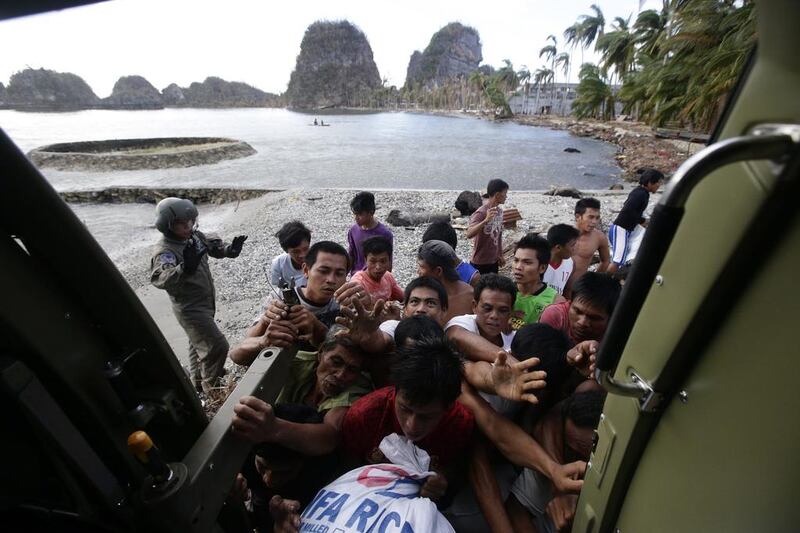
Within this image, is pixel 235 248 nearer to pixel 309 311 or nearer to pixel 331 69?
pixel 309 311

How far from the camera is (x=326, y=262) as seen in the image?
8.89 feet

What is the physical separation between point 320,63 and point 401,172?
343ft

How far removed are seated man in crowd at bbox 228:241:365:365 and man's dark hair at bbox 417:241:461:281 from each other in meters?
0.87

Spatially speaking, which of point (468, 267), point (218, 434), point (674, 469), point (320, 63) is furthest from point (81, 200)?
point (320, 63)

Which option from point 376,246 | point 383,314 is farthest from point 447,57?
point 383,314

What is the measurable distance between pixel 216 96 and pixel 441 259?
5344 inches

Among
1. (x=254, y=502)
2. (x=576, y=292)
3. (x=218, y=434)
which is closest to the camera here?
(x=218, y=434)

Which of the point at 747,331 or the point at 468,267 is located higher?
the point at 747,331

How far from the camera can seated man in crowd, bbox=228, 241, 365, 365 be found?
1859mm

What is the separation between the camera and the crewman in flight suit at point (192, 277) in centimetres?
351

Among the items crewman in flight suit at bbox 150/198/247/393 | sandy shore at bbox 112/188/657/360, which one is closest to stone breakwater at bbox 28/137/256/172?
sandy shore at bbox 112/188/657/360

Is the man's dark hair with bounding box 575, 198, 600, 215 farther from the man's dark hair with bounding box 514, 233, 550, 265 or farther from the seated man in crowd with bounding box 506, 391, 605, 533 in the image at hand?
the seated man in crowd with bounding box 506, 391, 605, 533

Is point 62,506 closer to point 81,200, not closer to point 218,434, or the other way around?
point 218,434

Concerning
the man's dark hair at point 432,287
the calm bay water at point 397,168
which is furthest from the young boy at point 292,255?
the calm bay water at point 397,168
